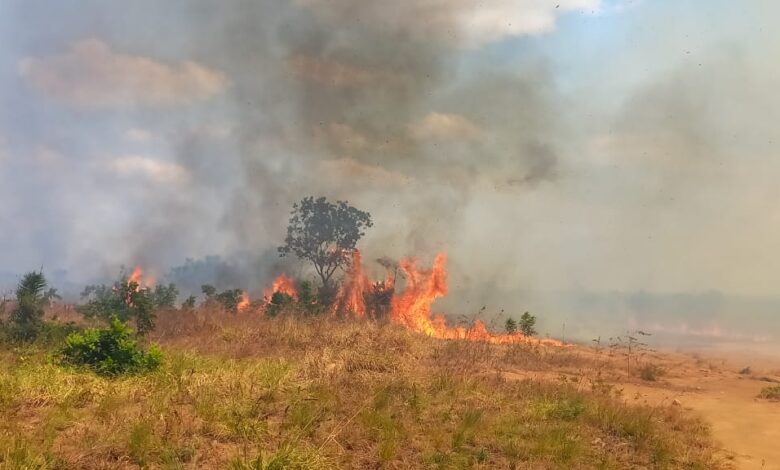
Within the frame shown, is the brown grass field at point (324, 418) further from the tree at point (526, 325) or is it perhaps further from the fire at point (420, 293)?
the fire at point (420, 293)

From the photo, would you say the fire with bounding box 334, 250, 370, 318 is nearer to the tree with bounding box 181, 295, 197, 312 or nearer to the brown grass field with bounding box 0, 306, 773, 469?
the tree with bounding box 181, 295, 197, 312

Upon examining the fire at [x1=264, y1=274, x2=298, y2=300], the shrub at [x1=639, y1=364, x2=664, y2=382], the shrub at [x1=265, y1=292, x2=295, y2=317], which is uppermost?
the fire at [x1=264, y1=274, x2=298, y2=300]

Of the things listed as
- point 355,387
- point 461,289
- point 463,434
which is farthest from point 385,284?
point 463,434

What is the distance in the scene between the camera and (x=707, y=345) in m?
38.2

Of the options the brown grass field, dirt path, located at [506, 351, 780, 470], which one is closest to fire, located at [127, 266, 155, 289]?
the brown grass field

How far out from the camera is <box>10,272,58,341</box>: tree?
1350cm

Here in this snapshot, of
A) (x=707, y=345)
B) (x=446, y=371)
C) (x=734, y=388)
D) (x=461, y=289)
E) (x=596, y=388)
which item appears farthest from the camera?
(x=461, y=289)

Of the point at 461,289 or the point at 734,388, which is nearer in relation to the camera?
the point at 734,388

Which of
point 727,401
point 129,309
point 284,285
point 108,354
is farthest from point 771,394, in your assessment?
point 284,285

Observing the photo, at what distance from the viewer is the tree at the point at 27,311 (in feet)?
44.3

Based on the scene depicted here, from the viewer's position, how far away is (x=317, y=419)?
8.00 meters

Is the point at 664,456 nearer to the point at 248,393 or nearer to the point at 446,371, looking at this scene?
the point at 446,371

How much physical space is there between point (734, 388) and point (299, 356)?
51.5 ft

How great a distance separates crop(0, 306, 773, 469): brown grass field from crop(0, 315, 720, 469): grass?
3cm
